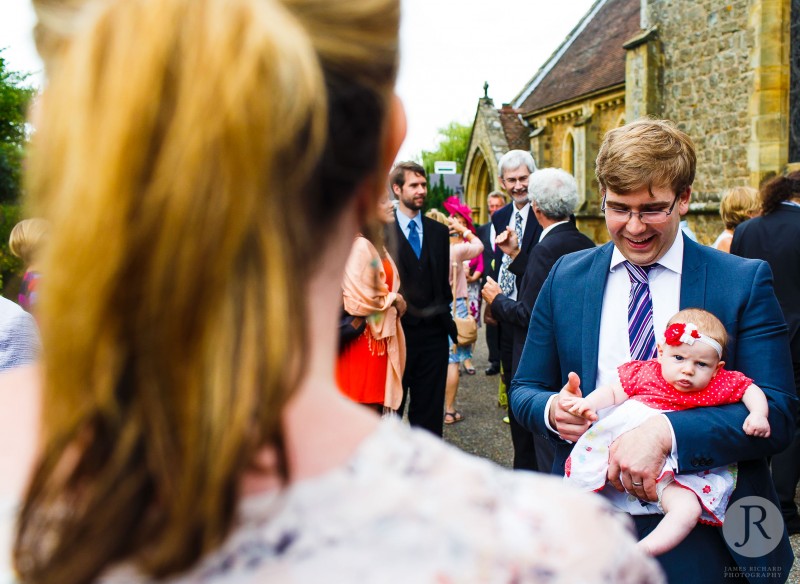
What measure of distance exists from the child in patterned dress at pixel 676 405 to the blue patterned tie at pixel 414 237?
144 inches

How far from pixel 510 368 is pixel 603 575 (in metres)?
5.41

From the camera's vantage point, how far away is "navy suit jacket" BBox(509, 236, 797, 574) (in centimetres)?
239

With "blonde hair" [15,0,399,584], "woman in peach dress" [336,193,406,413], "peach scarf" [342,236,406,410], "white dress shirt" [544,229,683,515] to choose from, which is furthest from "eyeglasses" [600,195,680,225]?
"woman in peach dress" [336,193,406,413]

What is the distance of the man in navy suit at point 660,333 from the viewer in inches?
93.8

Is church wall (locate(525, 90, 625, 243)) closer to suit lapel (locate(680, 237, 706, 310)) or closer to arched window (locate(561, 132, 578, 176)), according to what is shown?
arched window (locate(561, 132, 578, 176))

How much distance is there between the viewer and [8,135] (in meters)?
16.7

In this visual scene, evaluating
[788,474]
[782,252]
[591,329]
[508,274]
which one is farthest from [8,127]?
[591,329]

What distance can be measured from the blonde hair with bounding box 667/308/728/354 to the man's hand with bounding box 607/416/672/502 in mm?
318

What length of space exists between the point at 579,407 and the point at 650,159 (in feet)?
2.93

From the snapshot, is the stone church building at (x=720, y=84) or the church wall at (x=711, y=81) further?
the church wall at (x=711, y=81)

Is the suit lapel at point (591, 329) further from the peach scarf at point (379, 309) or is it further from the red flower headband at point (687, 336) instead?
the peach scarf at point (379, 309)

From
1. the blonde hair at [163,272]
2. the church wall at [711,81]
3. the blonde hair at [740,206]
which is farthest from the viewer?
the church wall at [711,81]

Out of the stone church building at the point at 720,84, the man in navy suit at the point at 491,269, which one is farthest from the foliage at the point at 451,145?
the man in navy suit at the point at 491,269

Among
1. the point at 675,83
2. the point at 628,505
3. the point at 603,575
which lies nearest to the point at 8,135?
the point at 675,83
